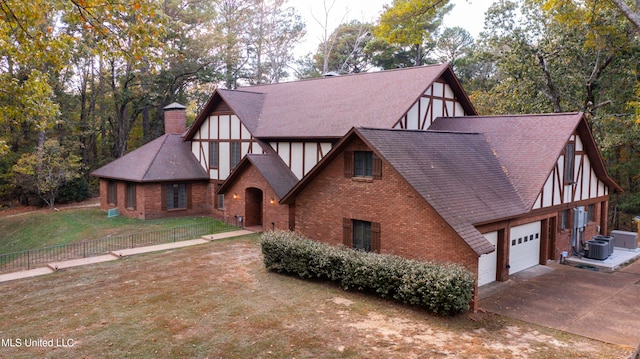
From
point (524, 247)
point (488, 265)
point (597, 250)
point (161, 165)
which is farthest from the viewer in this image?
point (161, 165)

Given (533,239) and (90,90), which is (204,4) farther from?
(533,239)

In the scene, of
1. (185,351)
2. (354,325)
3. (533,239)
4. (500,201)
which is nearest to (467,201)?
(500,201)

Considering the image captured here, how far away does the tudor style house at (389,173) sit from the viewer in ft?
50.4

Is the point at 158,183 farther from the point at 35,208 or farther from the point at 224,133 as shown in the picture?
the point at 35,208

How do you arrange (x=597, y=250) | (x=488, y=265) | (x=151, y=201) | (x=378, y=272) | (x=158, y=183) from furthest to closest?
(x=158, y=183) → (x=151, y=201) → (x=597, y=250) → (x=488, y=265) → (x=378, y=272)

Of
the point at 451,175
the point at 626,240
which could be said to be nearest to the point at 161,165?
the point at 451,175

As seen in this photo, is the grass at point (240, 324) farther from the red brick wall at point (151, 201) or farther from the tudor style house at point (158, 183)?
the tudor style house at point (158, 183)

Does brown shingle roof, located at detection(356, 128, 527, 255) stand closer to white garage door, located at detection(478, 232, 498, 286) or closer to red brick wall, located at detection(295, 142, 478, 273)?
red brick wall, located at detection(295, 142, 478, 273)

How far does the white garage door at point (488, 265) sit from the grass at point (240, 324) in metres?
2.96

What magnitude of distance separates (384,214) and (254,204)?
11014 millimetres

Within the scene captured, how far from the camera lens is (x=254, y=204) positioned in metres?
25.2

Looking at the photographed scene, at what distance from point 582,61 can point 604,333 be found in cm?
1994

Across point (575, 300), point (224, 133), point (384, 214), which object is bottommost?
point (575, 300)

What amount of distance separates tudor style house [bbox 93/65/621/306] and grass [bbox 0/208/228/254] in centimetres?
141
